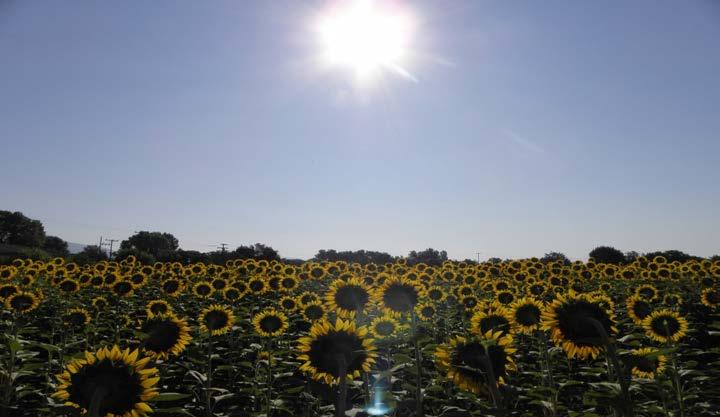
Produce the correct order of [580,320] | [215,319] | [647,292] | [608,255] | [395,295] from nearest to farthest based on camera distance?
[580,320]
[215,319]
[395,295]
[647,292]
[608,255]

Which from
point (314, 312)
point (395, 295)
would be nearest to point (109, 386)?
point (395, 295)

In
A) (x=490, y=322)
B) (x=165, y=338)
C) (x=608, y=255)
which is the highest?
(x=608, y=255)

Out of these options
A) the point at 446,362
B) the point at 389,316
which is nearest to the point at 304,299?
the point at 389,316

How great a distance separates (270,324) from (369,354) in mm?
3315

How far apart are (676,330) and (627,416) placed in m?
5.72

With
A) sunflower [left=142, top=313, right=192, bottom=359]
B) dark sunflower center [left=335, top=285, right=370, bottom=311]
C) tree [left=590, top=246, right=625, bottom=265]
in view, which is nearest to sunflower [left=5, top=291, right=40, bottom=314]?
sunflower [left=142, top=313, right=192, bottom=359]

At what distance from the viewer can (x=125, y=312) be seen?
1073 cm

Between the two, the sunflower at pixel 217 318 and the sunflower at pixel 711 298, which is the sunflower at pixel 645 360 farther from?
the sunflower at pixel 711 298

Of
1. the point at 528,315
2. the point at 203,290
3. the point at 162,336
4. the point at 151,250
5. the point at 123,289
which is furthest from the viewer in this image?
the point at 151,250

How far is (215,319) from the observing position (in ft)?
19.9

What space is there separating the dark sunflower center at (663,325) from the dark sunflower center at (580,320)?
4.30m

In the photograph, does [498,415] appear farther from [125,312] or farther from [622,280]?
[622,280]

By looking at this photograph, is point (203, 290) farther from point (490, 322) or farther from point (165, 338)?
point (490, 322)

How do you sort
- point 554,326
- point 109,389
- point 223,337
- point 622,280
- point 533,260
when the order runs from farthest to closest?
1. point 533,260
2. point 622,280
3. point 223,337
4. point 554,326
5. point 109,389
